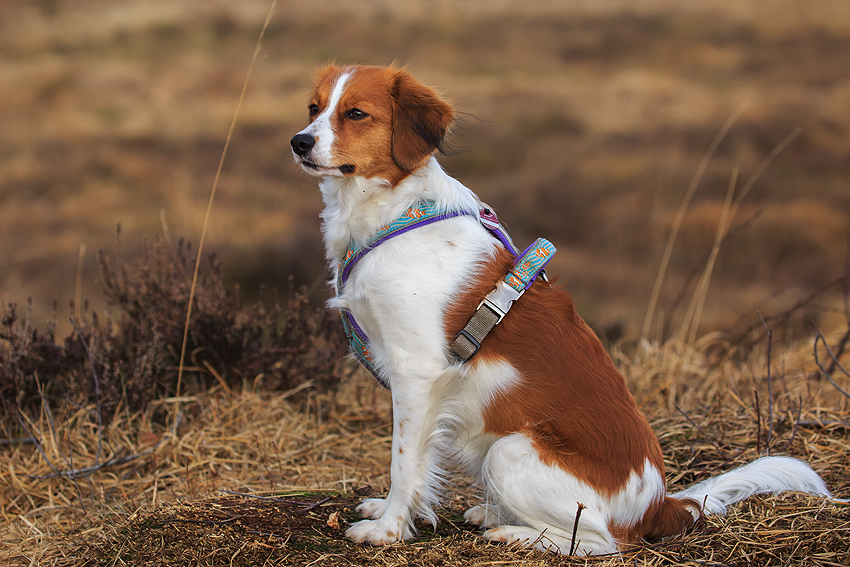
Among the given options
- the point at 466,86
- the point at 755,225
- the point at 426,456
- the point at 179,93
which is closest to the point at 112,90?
the point at 179,93

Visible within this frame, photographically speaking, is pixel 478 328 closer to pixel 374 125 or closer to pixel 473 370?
pixel 473 370

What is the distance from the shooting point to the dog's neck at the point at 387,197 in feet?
8.54

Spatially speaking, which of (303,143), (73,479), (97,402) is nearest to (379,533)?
(303,143)

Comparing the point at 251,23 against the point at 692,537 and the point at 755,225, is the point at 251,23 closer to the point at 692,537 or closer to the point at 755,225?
the point at 755,225

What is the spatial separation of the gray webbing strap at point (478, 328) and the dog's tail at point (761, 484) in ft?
3.23

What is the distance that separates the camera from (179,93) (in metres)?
14.8

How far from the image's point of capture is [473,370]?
2414 millimetres

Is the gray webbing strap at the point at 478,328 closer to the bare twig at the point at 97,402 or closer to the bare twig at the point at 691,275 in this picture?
the bare twig at the point at 97,402

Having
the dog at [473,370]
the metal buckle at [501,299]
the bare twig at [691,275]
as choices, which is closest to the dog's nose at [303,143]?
the dog at [473,370]

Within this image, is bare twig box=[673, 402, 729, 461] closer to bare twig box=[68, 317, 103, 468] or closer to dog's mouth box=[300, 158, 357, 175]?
dog's mouth box=[300, 158, 357, 175]

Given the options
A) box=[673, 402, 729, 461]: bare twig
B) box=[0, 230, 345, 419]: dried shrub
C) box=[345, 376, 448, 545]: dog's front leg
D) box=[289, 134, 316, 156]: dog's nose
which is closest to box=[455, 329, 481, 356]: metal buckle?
box=[345, 376, 448, 545]: dog's front leg

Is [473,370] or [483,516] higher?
[473,370]

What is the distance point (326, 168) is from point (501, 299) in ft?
2.55

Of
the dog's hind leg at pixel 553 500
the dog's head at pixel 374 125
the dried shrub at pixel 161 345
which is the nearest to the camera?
the dog's hind leg at pixel 553 500
